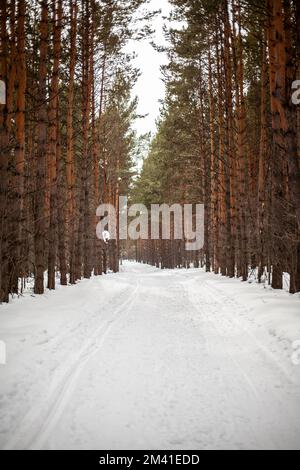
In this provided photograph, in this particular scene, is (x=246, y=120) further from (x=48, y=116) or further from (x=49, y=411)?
(x=49, y=411)

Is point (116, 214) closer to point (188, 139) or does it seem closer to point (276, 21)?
point (188, 139)

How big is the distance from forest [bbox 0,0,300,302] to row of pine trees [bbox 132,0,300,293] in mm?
61

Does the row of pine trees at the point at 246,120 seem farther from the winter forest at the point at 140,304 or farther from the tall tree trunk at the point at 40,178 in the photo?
the tall tree trunk at the point at 40,178

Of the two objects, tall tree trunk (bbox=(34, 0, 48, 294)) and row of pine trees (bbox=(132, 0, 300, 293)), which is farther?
tall tree trunk (bbox=(34, 0, 48, 294))

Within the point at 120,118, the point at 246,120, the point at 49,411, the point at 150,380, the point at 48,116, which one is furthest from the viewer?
the point at 120,118

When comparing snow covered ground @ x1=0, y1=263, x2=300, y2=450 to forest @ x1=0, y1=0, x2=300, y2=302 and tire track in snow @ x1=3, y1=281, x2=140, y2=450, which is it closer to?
tire track in snow @ x1=3, y1=281, x2=140, y2=450

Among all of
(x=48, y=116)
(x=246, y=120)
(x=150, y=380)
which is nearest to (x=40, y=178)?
(x=48, y=116)

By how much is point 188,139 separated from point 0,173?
56.5ft

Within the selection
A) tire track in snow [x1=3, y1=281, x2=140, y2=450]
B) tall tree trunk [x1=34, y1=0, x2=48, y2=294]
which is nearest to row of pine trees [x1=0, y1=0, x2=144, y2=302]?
tall tree trunk [x1=34, y1=0, x2=48, y2=294]

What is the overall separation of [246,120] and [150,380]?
18565mm

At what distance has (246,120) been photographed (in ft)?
65.2

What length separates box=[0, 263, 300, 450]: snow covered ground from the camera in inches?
125

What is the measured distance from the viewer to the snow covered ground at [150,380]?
10.4 ft

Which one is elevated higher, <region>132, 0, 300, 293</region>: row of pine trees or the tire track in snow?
<region>132, 0, 300, 293</region>: row of pine trees
